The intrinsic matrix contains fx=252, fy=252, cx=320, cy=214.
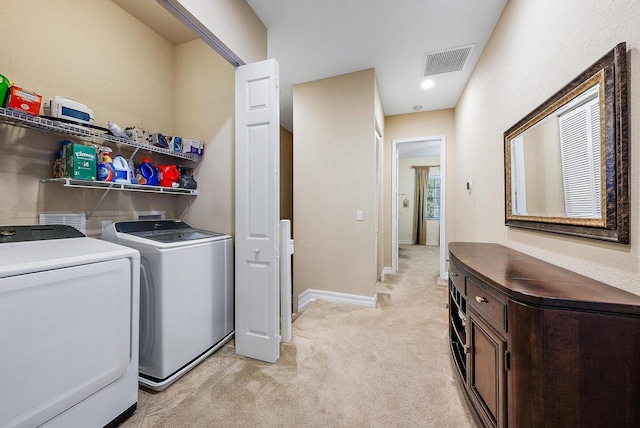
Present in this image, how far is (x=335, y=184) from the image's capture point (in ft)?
10.3

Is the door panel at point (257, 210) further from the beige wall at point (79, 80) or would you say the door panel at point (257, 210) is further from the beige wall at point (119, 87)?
the beige wall at point (79, 80)

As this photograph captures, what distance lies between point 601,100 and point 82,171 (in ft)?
9.09

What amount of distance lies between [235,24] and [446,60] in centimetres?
223

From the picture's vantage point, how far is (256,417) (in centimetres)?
142

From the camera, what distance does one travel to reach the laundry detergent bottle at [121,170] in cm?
183

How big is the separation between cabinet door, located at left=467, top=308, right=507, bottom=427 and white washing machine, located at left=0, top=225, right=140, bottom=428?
1.84m

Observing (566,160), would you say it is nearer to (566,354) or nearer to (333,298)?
(566,354)

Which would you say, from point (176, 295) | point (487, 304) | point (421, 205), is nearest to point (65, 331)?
point (176, 295)

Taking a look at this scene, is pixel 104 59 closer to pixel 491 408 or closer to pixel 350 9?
pixel 350 9

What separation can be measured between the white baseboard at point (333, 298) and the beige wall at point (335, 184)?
5 cm

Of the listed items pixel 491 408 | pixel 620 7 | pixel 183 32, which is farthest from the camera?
pixel 183 32

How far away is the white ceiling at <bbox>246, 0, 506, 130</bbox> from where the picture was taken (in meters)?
2.06

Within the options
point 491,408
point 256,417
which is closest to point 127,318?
point 256,417

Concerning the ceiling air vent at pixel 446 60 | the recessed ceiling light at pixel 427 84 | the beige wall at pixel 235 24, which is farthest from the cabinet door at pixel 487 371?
the recessed ceiling light at pixel 427 84
